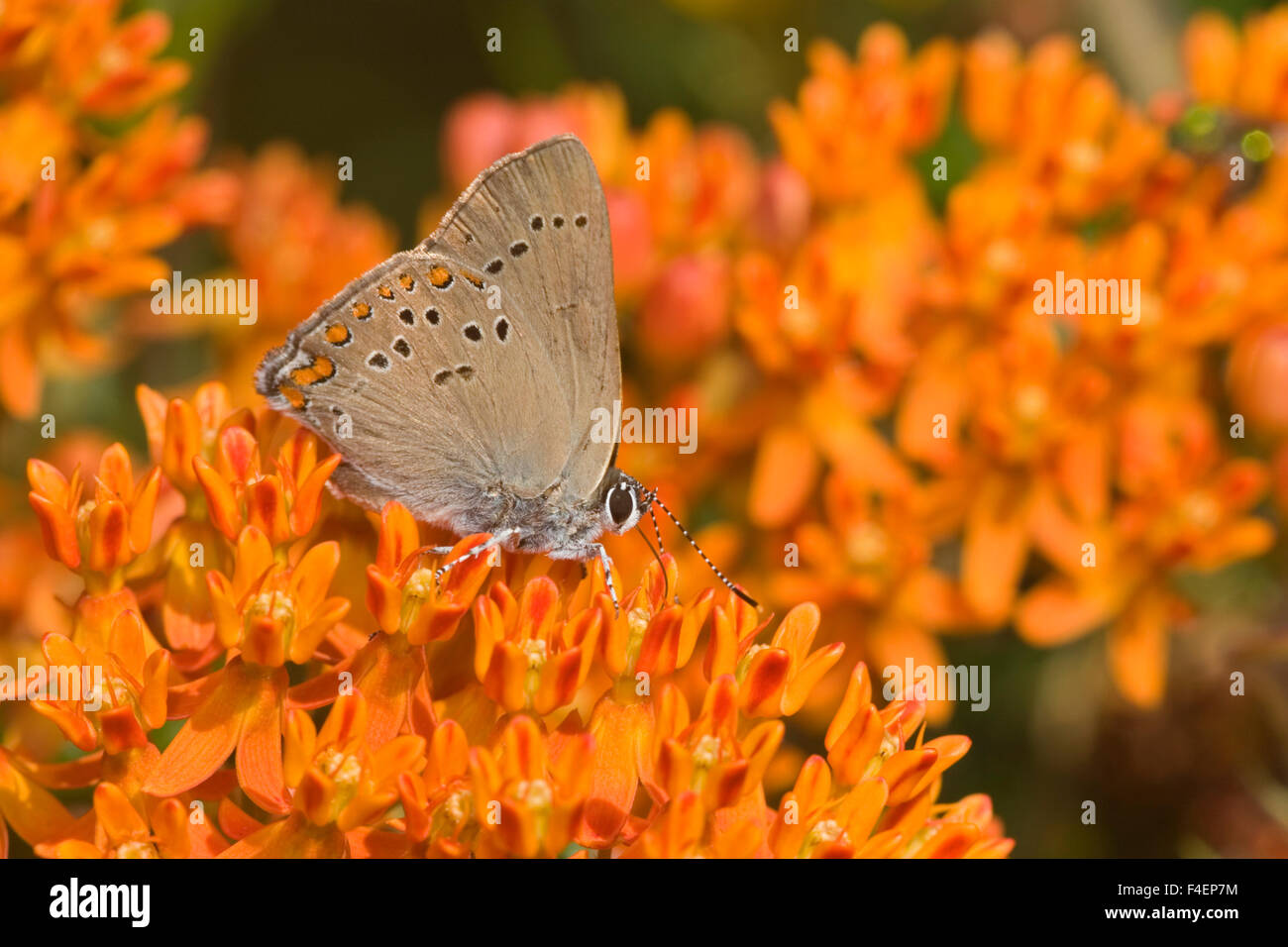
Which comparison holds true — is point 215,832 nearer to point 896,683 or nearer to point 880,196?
point 896,683

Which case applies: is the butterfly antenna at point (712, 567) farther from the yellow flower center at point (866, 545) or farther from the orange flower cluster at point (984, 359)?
the yellow flower center at point (866, 545)

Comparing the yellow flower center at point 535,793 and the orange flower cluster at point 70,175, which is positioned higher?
the orange flower cluster at point 70,175

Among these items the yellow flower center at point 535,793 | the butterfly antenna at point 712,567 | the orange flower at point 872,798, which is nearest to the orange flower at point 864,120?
the butterfly antenna at point 712,567

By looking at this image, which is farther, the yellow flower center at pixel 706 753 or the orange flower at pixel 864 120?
the orange flower at pixel 864 120

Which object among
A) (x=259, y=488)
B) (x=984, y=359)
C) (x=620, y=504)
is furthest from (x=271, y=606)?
(x=984, y=359)

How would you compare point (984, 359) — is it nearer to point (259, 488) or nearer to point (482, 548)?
point (482, 548)
